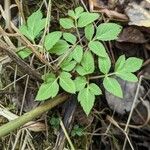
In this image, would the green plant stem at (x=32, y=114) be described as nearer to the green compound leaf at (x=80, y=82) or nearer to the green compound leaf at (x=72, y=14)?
the green compound leaf at (x=80, y=82)

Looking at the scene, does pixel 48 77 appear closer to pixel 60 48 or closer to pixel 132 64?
pixel 60 48

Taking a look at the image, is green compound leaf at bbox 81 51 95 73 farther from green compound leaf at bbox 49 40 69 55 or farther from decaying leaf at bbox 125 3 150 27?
decaying leaf at bbox 125 3 150 27

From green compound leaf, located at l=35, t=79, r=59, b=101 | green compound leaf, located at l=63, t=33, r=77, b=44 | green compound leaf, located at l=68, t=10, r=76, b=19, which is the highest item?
green compound leaf, located at l=68, t=10, r=76, b=19

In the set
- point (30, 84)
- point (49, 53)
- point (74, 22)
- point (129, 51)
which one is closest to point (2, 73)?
point (30, 84)

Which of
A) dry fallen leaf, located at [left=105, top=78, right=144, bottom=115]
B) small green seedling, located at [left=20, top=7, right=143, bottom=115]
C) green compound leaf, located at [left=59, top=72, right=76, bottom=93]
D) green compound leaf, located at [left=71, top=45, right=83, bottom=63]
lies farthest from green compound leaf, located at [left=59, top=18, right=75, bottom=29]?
dry fallen leaf, located at [left=105, top=78, right=144, bottom=115]

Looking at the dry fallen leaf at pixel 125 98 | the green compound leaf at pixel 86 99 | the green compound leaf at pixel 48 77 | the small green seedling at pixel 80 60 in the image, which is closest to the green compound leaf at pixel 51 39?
the small green seedling at pixel 80 60
